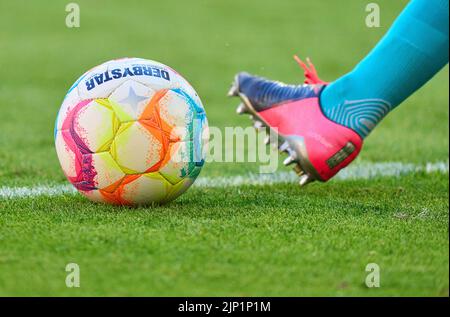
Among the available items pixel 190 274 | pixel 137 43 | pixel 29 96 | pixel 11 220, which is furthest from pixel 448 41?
pixel 137 43

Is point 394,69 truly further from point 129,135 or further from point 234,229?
point 129,135

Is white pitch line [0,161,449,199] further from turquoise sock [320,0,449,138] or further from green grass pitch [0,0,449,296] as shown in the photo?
turquoise sock [320,0,449,138]

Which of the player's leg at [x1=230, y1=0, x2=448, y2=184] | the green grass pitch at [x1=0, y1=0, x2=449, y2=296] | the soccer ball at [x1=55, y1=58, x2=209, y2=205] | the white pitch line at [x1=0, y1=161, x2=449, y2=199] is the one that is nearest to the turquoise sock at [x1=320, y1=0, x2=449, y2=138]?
the player's leg at [x1=230, y1=0, x2=448, y2=184]

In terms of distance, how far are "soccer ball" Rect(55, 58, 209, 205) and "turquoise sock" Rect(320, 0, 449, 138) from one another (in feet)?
2.31

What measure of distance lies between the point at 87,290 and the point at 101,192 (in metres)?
1.15

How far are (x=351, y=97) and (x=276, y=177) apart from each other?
58.2 inches

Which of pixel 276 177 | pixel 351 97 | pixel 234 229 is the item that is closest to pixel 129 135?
pixel 234 229

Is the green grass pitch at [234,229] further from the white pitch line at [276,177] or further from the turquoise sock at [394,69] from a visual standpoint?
the turquoise sock at [394,69]

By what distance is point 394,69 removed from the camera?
3881 millimetres

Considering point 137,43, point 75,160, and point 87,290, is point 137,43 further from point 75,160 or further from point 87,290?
point 87,290

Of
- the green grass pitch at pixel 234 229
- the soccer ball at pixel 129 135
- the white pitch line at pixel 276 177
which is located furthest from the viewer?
the white pitch line at pixel 276 177

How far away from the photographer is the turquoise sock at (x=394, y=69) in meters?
3.67

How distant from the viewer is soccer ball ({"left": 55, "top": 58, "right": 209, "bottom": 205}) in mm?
4004

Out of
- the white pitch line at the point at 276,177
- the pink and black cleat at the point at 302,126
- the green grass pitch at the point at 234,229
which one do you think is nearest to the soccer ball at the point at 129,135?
the green grass pitch at the point at 234,229
